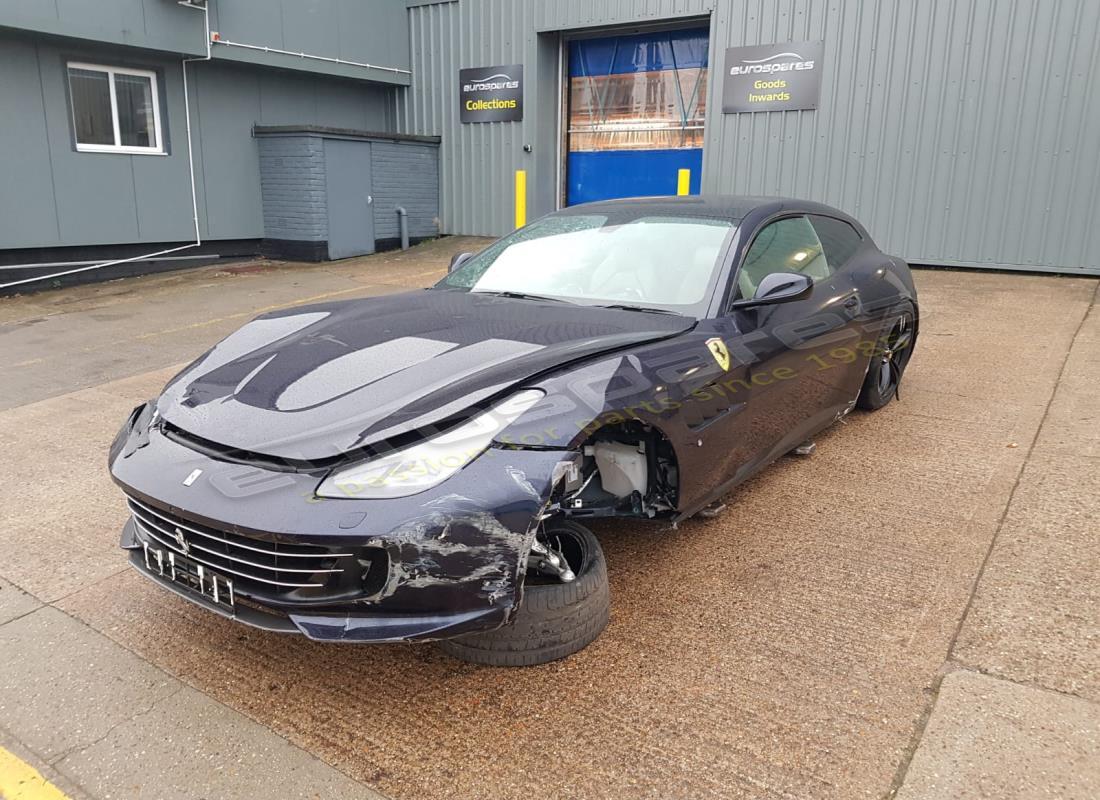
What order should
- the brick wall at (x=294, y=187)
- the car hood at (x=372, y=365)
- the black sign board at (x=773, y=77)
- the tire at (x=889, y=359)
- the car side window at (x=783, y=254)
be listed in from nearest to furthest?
1. the car hood at (x=372, y=365)
2. the car side window at (x=783, y=254)
3. the tire at (x=889, y=359)
4. the black sign board at (x=773, y=77)
5. the brick wall at (x=294, y=187)

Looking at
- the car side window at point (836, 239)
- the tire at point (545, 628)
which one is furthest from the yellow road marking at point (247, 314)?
the tire at point (545, 628)

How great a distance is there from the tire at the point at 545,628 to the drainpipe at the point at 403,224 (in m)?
12.4

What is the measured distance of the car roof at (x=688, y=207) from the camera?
12.5 feet

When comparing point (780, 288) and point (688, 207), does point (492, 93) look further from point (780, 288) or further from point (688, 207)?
point (780, 288)

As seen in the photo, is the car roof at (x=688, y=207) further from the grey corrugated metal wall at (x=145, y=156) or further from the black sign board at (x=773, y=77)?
the grey corrugated metal wall at (x=145, y=156)

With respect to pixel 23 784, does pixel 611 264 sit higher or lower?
higher

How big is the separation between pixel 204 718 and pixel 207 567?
0.46 metres

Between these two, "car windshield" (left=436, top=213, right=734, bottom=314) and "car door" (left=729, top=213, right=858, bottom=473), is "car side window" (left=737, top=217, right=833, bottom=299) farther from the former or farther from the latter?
"car windshield" (left=436, top=213, right=734, bottom=314)

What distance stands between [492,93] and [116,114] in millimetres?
5898

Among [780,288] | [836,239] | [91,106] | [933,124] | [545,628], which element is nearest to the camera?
[545,628]

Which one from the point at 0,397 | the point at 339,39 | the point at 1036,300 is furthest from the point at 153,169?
the point at 1036,300

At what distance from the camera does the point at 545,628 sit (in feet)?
8.25

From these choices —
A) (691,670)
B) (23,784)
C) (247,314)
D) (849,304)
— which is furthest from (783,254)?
(247,314)

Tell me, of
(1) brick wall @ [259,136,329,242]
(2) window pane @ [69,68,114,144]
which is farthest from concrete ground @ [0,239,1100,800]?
(1) brick wall @ [259,136,329,242]
